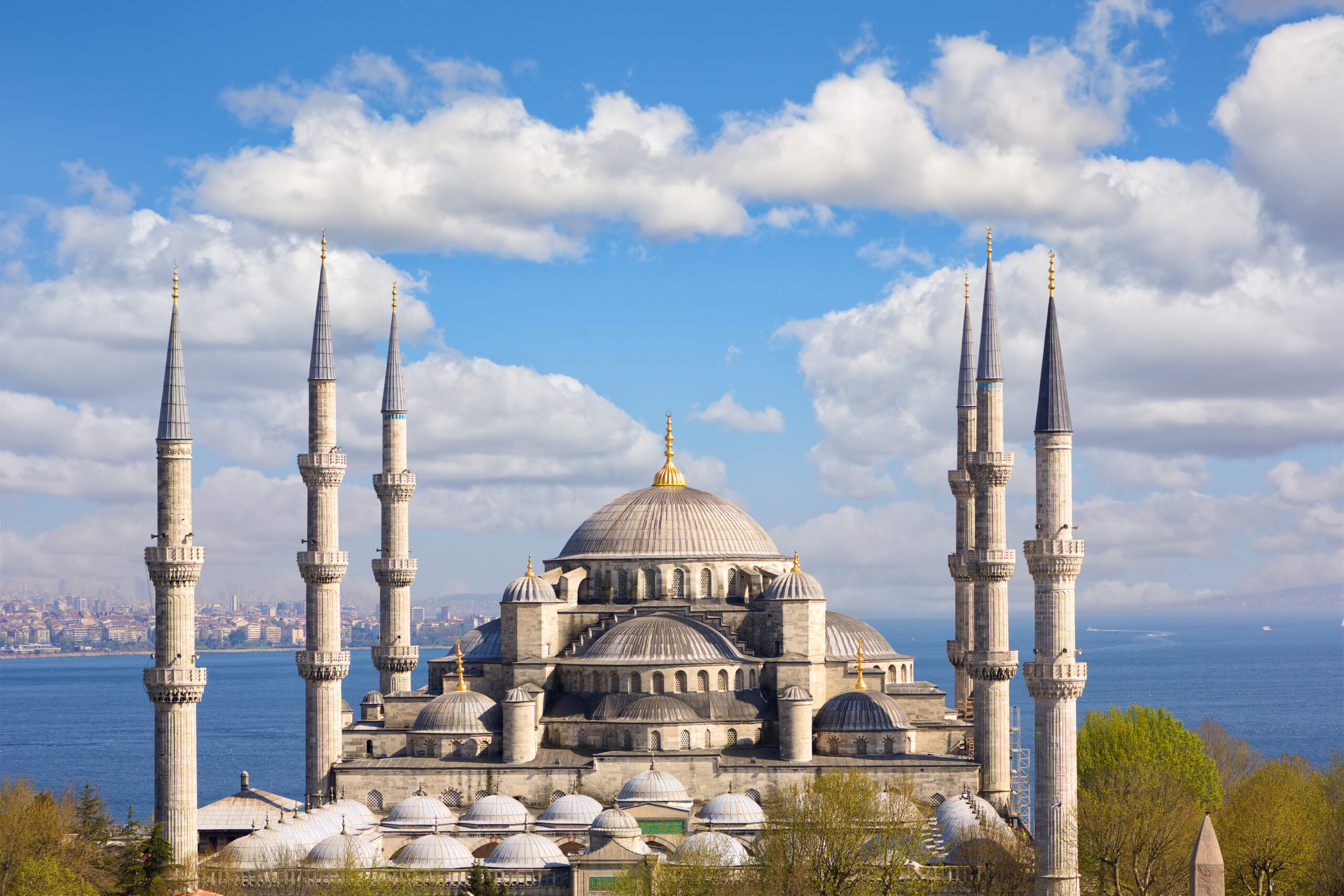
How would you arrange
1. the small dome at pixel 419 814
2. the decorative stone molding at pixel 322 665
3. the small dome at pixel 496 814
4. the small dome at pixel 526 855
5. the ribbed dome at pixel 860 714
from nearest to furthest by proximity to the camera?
the small dome at pixel 526 855
the small dome at pixel 496 814
the small dome at pixel 419 814
the ribbed dome at pixel 860 714
the decorative stone molding at pixel 322 665

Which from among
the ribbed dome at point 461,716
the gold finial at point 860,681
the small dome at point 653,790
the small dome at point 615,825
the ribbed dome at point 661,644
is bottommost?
the small dome at point 615,825

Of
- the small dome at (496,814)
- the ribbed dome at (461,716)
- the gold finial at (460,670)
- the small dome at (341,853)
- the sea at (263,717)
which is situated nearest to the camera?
the small dome at (341,853)

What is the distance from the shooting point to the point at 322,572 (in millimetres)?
42938

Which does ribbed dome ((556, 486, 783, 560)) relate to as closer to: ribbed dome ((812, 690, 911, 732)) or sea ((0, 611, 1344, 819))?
ribbed dome ((812, 690, 911, 732))

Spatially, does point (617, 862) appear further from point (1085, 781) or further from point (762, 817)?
point (1085, 781)

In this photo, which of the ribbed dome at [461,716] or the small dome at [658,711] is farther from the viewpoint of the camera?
the ribbed dome at [461,716]

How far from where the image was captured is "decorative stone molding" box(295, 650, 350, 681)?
4184cm

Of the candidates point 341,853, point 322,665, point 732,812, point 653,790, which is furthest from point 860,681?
point 341,853

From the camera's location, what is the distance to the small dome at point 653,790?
37.9 m

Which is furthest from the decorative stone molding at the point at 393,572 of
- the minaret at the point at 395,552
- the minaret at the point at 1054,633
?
the minaret at the point at 1054,633

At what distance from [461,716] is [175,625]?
25.6ft

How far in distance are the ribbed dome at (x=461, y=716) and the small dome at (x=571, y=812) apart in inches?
158

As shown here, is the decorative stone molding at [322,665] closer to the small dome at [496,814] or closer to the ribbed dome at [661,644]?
the small dome at [496,814]

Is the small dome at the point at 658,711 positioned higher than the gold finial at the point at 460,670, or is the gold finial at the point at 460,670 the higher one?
the gold finial at the point at 460,670
